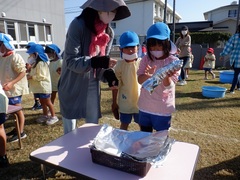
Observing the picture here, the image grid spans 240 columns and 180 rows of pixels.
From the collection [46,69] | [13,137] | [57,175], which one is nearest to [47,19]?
[46,69]

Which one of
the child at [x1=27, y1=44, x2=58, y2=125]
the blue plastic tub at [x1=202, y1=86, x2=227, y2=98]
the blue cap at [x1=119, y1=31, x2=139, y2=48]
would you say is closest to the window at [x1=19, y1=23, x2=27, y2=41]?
the child at [x1=27, y1=44, x2=58, y2=125]

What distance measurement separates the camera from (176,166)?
1.21 m

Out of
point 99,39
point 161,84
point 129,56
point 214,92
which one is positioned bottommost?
point 214,92

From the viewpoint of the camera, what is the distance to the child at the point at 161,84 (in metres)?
1.71

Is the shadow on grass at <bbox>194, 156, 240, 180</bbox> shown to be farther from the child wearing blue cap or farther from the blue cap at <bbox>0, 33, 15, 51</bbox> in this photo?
the blue cap at <bbox>0, 33, 15, 51</bbox>

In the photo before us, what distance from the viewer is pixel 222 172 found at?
2156 mm

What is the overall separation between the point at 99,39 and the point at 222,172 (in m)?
1.87

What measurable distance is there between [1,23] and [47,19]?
279 centimetres

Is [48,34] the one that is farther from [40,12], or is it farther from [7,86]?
[7,86]

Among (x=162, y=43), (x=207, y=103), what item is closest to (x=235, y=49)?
(x=207, y=103)

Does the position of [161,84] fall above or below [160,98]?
above

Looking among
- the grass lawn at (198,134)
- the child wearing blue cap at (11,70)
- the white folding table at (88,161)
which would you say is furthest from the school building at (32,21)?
the white folding table at (88,161)

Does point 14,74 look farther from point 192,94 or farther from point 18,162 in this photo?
point 192,94

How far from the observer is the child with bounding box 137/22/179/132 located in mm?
1708
